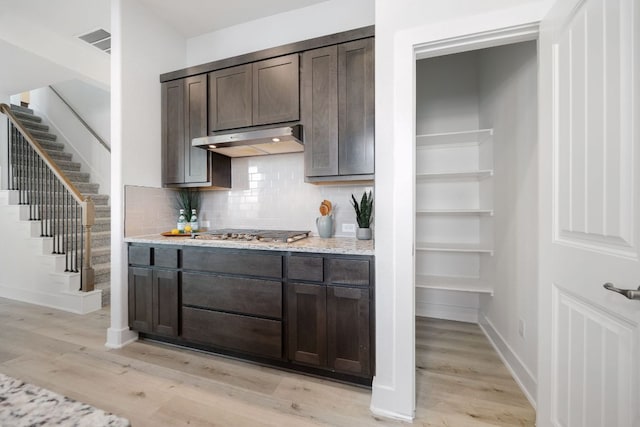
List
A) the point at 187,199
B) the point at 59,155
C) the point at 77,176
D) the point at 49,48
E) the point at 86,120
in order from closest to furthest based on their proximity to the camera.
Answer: the point at 187,199 → the point at 49,48 → the point at 77,176 → the point at 59,155 → the point at 86,120

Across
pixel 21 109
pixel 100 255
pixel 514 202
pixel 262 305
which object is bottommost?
pixel 262 305

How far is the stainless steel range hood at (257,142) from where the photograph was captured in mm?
2199

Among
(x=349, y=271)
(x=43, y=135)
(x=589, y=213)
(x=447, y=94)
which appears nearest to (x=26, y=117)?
(x=43, y=135)

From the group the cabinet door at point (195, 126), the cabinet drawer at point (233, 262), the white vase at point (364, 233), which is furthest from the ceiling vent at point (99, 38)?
the white vase at point (364, 233)

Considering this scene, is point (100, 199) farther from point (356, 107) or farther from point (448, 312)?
point (448, 312)

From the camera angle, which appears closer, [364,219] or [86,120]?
[364,219]

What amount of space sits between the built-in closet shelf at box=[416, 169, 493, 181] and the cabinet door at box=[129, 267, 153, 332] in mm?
2547

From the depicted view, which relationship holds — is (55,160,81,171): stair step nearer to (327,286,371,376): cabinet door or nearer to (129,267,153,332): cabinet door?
(129,267,153,332): cabinet door

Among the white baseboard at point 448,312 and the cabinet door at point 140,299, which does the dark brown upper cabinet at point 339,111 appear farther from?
the white baseboard at point 448,312

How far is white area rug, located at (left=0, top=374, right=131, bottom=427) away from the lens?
38cm

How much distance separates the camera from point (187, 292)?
7.59ft

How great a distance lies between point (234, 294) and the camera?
7.04 ft

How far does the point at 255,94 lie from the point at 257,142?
0.45 m

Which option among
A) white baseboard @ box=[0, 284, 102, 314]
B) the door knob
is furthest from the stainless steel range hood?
white baseboard @ box=[0, 284, 102, 314]
